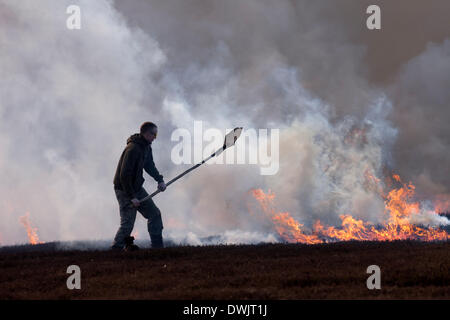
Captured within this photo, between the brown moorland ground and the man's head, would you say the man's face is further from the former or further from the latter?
the brown moorland ground

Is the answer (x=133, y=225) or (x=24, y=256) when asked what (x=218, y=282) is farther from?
(x=24, y=256)

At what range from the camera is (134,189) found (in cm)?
1445

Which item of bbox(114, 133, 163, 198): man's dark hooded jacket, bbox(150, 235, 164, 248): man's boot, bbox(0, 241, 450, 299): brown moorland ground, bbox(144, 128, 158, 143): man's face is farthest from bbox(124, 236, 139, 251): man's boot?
bbox(144, 128, 158, 143): man's face

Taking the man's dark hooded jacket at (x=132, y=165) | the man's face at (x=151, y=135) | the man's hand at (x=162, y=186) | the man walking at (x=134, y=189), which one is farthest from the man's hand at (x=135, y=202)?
the man's face at (x=151, y=135)

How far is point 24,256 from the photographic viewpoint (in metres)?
14.4

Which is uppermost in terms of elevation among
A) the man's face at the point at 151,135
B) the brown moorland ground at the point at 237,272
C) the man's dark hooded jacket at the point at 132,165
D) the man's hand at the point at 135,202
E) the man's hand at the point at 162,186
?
the man's face at the point at 151,135

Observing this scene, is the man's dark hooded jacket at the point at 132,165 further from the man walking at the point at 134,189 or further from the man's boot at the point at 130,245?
the man's boot at the point at 130,245

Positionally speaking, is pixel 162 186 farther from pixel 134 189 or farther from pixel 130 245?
pixel 130 245

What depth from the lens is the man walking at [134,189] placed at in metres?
14.2

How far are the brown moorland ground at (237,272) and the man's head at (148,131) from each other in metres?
3.32

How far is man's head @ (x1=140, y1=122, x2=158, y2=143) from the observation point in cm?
1469

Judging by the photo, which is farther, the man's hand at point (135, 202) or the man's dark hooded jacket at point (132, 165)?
the man's dark hooded jacket at point (132, 165)
